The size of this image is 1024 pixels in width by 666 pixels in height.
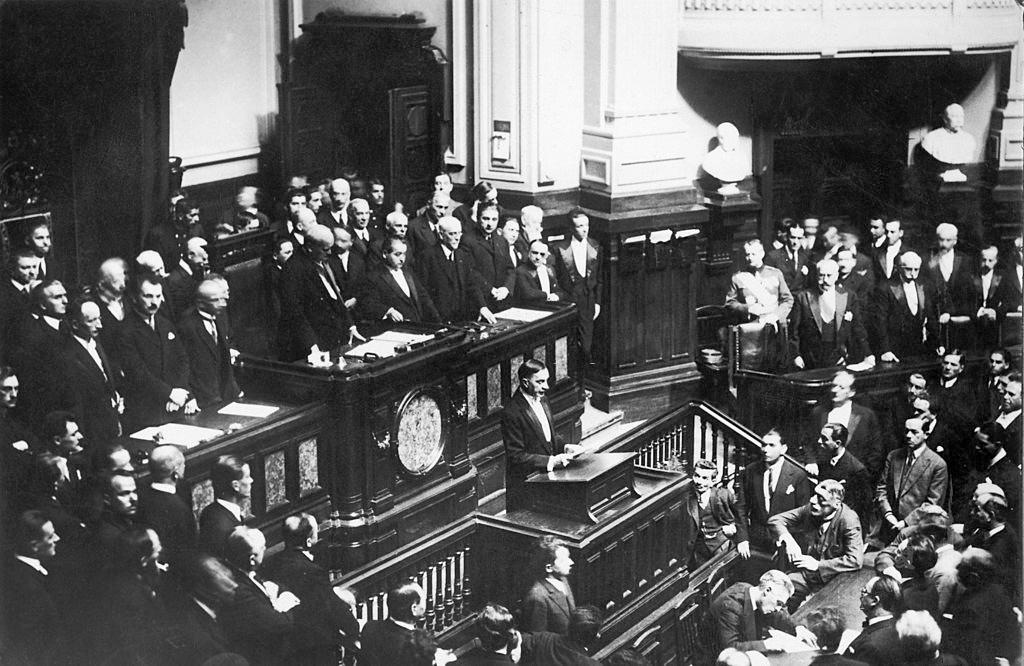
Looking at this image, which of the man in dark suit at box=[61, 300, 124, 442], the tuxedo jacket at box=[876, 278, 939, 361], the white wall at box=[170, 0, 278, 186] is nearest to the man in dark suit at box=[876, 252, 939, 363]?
the tuxedo jacket at box=[876, 278, 939, 361]

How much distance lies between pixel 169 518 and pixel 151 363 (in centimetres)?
80

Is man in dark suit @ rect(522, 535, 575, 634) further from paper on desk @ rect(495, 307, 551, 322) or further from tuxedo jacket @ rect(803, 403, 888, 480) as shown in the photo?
tuxedo jacket @ rect(803, 403, 888, 480)

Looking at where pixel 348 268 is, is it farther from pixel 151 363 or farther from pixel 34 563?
pixel 34 563

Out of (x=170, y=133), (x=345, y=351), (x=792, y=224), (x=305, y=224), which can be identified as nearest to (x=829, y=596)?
(x=792, y=224)

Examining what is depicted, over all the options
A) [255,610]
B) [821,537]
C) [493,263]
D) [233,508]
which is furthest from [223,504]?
[821,537]

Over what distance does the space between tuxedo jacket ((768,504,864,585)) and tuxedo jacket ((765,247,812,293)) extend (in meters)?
1.29

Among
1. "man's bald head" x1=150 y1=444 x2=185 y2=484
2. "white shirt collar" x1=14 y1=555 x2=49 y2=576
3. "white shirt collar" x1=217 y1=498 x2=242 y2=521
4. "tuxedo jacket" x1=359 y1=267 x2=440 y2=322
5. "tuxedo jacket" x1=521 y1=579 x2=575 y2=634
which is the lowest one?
"tuxedo jacket" x1=521 y1=579 x2=575 y2=634

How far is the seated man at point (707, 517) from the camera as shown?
8.09 metres

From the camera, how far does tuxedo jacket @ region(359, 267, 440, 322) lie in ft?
26.5

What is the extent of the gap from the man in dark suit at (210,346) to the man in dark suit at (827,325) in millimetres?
3166

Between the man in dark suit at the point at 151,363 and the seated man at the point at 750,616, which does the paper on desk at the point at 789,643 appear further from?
the man in dark suit at the point at 151,363

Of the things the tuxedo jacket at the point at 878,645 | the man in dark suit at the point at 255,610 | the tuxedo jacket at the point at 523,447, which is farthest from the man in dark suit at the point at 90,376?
the tuxedo jacket at the point at 878,645

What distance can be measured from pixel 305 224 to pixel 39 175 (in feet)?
4.58

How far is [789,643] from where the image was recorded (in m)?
7.77
